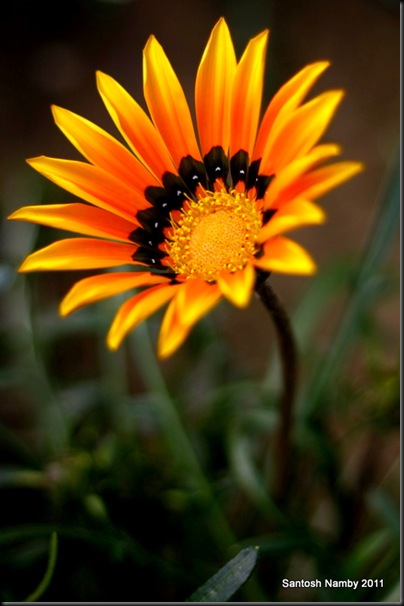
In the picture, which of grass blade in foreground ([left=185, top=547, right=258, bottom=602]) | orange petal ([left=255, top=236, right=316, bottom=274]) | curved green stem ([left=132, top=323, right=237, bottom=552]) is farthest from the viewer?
curved green stem ([left=132, top=323, right=237, bottom=552])

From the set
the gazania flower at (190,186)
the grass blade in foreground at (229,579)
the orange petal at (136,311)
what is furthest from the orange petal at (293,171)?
the grass blade in foreground at (229,579)

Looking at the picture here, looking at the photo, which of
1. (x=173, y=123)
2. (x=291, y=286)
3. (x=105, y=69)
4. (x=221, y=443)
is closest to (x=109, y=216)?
(x=173, y=123)

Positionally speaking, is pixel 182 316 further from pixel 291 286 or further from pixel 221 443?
pixel 291 286

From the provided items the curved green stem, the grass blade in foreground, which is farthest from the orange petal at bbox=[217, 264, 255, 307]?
the curved green stem

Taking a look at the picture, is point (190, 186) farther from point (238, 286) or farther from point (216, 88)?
point (238, 286)

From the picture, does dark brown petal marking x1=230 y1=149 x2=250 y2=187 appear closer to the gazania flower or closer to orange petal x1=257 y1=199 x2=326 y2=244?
the gazania flower
